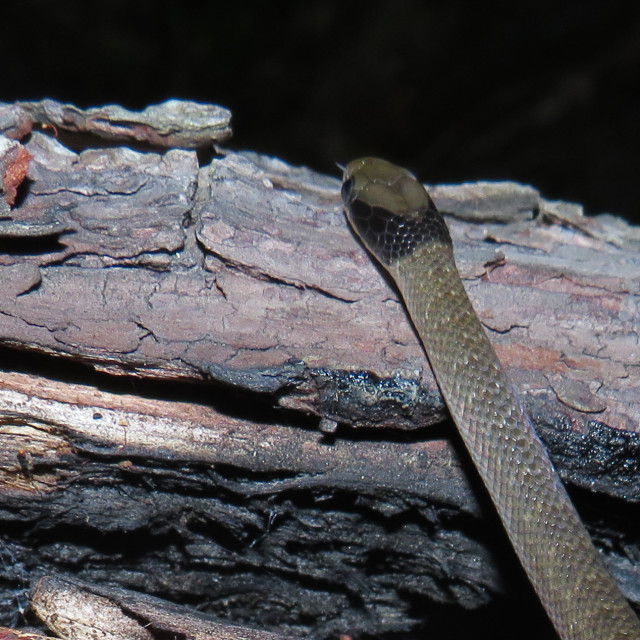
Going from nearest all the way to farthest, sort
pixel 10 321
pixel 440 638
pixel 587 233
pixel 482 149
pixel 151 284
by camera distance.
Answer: pixel 10 321 → pixel 151 284 → pixel 440 638 → pixel 587 233 → pixel 482 149

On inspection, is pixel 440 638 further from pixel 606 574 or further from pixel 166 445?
pixel 166 445

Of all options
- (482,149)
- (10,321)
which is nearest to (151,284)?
(10,321)

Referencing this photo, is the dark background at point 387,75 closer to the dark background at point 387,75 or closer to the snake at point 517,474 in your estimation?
the dark background at point 387,75

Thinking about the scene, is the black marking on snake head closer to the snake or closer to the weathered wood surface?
the weathered wood surface

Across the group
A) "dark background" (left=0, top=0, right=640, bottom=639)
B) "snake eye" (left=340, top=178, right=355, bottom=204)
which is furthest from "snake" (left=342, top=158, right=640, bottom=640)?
"dark background" (left=0, top=0, right=640, bottom=639)

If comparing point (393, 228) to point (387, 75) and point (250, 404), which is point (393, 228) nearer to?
point (250, 404)
